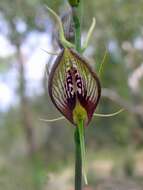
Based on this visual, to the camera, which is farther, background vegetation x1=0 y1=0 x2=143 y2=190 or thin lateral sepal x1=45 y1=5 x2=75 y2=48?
background vegetation x1=0 y1=0 x2=143 y2=190

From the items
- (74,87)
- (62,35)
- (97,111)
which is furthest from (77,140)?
(97,111)

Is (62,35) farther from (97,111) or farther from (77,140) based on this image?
(97,111)

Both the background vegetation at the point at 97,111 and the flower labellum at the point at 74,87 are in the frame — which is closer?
the flower labellum at the point at 74,87

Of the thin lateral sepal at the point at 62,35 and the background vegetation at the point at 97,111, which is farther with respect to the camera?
Result: the background vegetation at the point at 97,111

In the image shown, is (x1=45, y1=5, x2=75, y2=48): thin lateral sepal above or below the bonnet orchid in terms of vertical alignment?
above

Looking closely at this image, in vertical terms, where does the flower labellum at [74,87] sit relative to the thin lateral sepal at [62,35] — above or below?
below

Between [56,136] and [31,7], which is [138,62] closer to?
[31,7]
